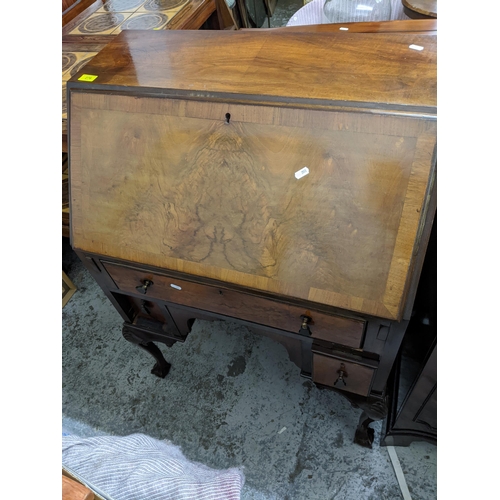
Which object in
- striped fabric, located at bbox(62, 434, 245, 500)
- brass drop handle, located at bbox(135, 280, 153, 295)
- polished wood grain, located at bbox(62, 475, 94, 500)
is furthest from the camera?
brass drop handle, located at bbox(135, 280, 153, 295)

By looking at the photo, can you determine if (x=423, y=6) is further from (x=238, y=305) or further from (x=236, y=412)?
(x=236, y=412)

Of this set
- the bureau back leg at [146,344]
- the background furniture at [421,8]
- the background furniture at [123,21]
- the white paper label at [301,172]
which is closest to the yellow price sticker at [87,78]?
the white paper label at [301,172]

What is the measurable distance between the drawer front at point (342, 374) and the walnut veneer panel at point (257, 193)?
251mm

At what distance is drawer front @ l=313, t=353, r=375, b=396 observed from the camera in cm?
93

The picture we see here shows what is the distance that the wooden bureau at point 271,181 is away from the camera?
2.31 ft

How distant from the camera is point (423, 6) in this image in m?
1.32

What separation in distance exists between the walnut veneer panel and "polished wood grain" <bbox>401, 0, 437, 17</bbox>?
3.00ft

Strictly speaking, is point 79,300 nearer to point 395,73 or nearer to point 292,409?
point 292,409

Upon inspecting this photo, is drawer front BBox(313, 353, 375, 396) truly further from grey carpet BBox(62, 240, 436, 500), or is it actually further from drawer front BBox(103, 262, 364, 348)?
grey carpet BBox(62, 240, 436, 500)

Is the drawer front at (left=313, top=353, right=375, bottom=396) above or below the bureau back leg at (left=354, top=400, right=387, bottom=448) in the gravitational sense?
above

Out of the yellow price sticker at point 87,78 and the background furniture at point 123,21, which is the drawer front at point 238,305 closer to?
the yellow price sticker at point 87,78

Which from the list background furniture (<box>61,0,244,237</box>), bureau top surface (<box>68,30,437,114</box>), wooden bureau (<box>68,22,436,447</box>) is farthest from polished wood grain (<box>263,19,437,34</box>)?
background furniture (<box>61,0,244,237</box>)

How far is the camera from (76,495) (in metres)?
0.46
